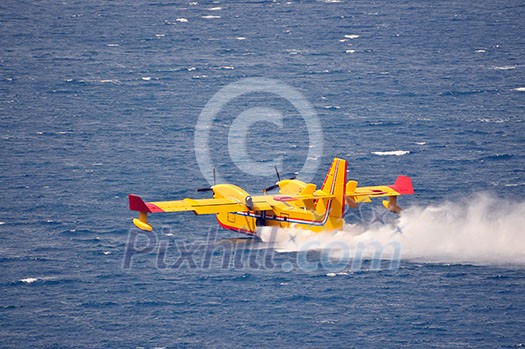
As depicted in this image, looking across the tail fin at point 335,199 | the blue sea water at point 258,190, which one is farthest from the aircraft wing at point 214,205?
the blue sea water at point 258,190

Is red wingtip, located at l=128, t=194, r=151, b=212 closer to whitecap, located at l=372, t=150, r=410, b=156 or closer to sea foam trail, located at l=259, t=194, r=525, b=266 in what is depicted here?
sea foam trail, located at l=259, t=194, r=525, b=266

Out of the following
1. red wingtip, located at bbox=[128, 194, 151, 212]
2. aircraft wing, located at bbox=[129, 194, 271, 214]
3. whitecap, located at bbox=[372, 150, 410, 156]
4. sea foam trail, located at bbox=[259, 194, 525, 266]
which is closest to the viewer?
red wingtip, located at bbox=[128, 194, 151, 212]

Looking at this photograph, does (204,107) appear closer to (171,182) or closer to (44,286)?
(171,182)

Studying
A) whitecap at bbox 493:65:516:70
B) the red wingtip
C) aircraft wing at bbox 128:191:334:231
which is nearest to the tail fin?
aircraft wing at bbox 128:191:334:231

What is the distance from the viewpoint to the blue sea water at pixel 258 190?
94.8 meters

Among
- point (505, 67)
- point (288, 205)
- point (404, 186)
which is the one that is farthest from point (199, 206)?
point (505, 67)

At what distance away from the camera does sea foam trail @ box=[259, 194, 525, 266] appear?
346 feet

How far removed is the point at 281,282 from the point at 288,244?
7.52m

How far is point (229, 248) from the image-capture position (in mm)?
109750

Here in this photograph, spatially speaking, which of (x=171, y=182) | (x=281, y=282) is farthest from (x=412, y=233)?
(x=171, y=182)

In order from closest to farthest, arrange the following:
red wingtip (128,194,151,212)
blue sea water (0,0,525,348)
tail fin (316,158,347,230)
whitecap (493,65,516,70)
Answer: blue sea water (0,0,525,348) < red wingtip (128,194,151,212) < tail fin (316,158,347,230) < whitecap (493,65,516,70)

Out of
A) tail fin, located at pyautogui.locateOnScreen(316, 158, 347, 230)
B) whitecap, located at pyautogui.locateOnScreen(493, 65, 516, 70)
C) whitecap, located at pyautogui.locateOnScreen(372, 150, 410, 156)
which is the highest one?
whitecap, located at pyautogui.locateOnScreen(493, 65, 516, 70)

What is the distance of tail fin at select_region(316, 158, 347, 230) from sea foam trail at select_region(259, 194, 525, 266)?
1.41 meters

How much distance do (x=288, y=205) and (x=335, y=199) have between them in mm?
5565
